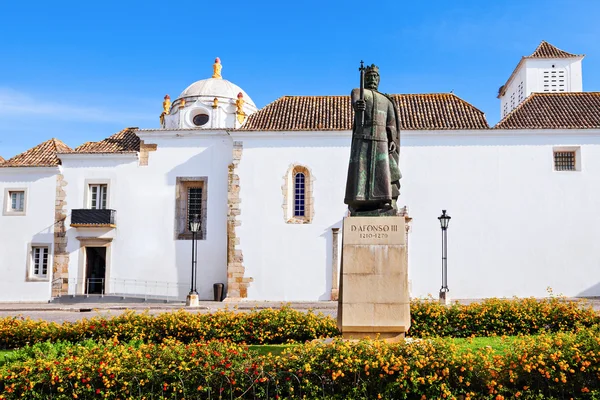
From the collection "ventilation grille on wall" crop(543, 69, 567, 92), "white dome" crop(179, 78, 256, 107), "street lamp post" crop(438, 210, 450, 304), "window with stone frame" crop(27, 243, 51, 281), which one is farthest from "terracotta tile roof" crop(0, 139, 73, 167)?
"ventilation grille on wall" crop(543, 69, 567, 92)

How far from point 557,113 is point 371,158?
18273mm

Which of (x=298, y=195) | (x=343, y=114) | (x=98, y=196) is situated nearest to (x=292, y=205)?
(x=298, y=195)

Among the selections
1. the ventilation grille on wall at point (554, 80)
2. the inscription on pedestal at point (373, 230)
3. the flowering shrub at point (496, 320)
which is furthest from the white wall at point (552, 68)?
the inscription on pedestal at point (373, 230)

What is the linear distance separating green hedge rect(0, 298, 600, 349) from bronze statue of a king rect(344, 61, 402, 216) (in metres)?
2.77

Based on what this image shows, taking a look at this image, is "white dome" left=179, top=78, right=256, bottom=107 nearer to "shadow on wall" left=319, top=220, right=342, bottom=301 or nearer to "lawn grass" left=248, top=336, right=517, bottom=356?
"shadow on wall" left=319, top=220, right=342, bottom=301

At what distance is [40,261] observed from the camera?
23.7 metres

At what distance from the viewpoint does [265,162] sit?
23156 mm

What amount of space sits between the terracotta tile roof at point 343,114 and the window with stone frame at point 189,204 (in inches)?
117

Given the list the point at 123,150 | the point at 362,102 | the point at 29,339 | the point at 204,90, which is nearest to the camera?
the point at 362,102

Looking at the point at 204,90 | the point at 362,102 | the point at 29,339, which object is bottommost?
the point at 29,339

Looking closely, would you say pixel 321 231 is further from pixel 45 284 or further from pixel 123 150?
pixel 45 284

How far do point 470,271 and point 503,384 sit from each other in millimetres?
16378

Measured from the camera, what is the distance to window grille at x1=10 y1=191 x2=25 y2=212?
2412 centimetres

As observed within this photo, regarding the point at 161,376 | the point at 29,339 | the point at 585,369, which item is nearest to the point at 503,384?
the point at 585,369
